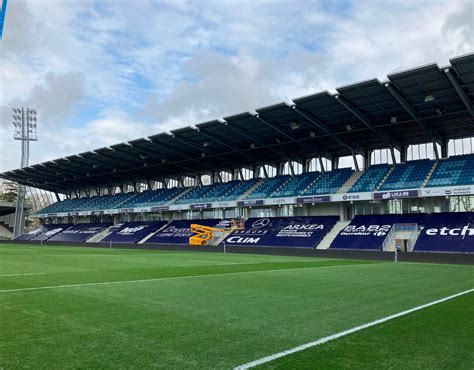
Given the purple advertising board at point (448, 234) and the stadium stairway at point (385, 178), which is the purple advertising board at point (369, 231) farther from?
the stadium stairway at point (385, 178)

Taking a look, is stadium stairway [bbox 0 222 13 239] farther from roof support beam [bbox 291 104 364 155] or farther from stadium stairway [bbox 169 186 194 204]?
roof support beam [bbox 291 104 364 155]

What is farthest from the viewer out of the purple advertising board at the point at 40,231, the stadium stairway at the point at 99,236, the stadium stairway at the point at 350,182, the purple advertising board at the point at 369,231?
the purple advertising board at the point at 40,231

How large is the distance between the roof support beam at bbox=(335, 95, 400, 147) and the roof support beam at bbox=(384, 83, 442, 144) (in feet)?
11.5

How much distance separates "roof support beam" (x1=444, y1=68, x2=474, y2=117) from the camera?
27500 millimetres

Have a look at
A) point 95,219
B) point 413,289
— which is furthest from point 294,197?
point 95,219

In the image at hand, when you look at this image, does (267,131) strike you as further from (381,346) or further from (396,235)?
(381,346)

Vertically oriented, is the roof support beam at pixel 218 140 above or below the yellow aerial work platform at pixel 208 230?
above

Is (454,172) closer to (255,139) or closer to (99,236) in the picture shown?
(255,139)

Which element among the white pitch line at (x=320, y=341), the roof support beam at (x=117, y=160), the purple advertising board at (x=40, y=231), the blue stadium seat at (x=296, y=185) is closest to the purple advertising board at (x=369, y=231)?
the blue stadium seat at (x=296, y=185)

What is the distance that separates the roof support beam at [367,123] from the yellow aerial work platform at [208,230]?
18.9 metres

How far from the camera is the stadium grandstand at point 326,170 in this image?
3288 cm

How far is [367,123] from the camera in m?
35.9

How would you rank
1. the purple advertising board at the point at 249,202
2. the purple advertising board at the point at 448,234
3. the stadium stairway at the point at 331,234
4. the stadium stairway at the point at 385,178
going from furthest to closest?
1. the purple advertising board at the point at 249,202
2. the stadium stairway at the point at 385,178
3. the stadium stairway at the point at 331,234
4. the purple advertising board at the point at 448,234

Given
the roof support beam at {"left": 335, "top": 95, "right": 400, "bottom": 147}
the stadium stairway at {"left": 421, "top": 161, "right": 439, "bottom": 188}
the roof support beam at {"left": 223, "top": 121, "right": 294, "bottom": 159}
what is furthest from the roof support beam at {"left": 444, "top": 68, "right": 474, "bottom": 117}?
the roof support beam at {"left": 223, "top": 121, "right": 294, "bottom": 159}
